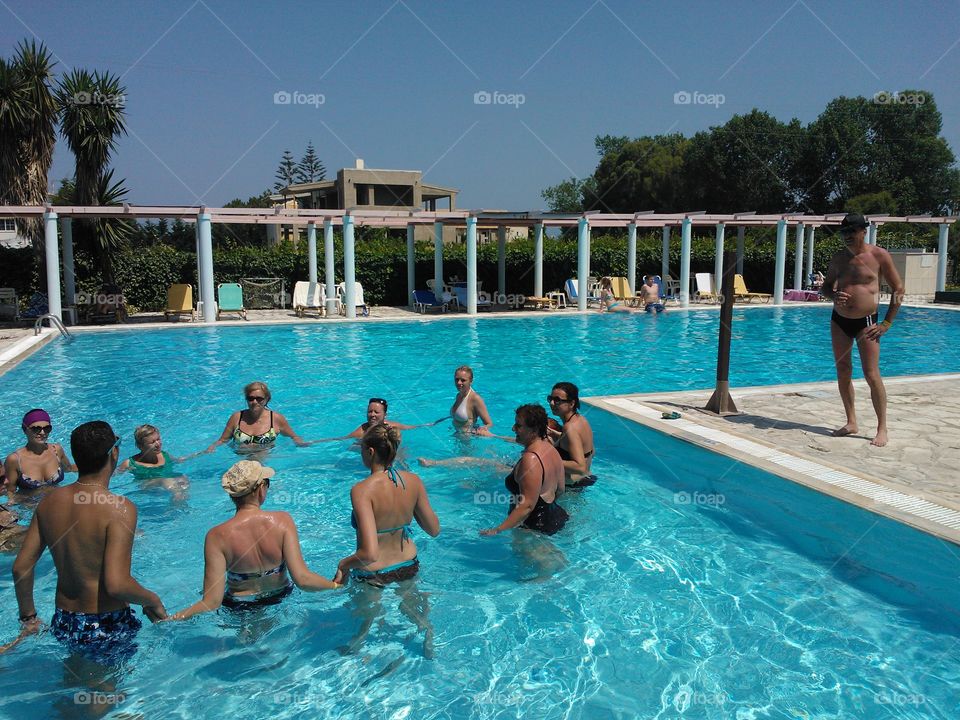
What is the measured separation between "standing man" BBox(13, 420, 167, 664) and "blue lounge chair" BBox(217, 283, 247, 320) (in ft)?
58.0

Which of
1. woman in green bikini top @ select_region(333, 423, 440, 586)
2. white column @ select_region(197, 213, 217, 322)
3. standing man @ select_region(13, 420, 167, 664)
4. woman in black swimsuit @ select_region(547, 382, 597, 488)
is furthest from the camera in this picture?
white column @ select_region(197, 213, 217, 322)

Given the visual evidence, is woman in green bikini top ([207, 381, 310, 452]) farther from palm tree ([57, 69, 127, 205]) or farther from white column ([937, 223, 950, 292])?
white column ([937, 223, 950, 292])

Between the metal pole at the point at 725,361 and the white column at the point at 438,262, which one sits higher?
the white column at the point at 438,262

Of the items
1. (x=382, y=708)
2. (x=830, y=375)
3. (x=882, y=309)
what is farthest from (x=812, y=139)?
(x=382, y=708)

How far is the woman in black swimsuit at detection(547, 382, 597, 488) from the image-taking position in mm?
5520

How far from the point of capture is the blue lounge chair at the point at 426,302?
23062 mm

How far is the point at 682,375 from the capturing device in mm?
12188

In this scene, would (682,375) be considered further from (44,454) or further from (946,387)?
(44,454)

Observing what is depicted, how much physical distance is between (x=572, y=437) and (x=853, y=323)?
2.84 metres

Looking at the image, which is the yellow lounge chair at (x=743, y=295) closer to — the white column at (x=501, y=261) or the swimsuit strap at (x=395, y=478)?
the white column at (x=501, y=261)

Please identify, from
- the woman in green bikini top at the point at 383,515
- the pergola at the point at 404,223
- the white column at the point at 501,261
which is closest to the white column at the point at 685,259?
the pergola at the point at 404,223

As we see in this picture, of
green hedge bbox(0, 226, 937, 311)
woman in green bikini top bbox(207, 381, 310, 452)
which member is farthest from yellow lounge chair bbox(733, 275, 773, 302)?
woman in green bikini top bbox(207, 381, 310, 452)

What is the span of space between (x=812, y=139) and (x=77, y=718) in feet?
191

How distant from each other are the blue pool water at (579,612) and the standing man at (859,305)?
4.89 feet
